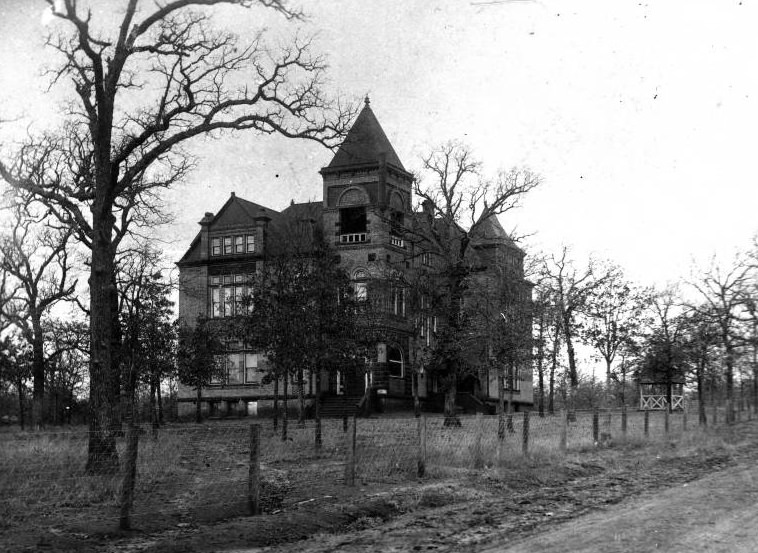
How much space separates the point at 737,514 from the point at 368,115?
5008 cm

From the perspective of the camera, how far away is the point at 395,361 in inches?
2192

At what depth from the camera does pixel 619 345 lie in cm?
4678

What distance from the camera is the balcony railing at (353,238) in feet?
183

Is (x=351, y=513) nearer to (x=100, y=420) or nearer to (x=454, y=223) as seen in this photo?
(x=100, y=420)

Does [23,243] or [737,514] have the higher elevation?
[23,243]

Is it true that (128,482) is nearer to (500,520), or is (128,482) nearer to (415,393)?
(500,520)

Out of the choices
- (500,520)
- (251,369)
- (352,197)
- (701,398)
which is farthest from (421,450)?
(251,369)

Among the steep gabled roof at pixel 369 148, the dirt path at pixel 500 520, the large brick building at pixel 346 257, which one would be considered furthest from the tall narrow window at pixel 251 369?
the dirt path at pixel 500 520

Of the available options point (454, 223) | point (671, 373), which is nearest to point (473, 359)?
point (454, 223)

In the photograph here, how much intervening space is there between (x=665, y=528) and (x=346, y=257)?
149 feet

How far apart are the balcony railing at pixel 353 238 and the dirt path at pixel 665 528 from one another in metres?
42.0

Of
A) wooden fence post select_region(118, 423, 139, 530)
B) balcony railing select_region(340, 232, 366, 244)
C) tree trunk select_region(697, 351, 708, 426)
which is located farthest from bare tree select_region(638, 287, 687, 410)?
wooden fence post select_region(118, 423, 139, 530)

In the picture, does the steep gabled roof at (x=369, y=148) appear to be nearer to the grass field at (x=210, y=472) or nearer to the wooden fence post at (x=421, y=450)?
the grass field at (x=210, y=472)

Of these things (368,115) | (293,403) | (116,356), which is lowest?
(293,403)
